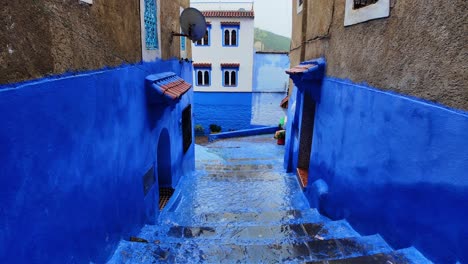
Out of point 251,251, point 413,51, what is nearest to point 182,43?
point 251,251

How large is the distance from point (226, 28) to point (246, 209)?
18.7 m

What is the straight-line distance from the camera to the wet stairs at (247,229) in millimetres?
4164

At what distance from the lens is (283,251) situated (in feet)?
14.5

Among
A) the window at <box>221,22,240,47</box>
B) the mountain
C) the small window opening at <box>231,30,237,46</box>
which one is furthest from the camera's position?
the mountain

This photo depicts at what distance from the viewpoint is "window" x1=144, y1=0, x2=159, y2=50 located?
20.3ft

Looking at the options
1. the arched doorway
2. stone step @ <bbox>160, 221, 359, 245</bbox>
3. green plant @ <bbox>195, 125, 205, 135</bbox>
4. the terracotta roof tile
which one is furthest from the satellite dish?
green plant @ <bbox>195, 125, 205, 135</bbox>

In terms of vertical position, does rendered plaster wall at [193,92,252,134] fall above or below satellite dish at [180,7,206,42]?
below

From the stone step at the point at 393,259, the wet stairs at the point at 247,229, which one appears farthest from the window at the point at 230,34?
the stone step at the point at 393,259

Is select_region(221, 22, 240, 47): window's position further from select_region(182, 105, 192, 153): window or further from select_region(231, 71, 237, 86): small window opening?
select_region(182, 105, 192, 153): window

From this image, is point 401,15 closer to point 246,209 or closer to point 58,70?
point 58,70

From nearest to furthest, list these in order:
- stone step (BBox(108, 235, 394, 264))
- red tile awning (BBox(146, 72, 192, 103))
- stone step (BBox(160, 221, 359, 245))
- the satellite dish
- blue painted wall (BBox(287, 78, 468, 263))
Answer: blue painted wall (BBox(287, 78, 468, 263))
stone step (BBox(108, 235, 394, 264))
stone step (BBox(160, 221, 359, 245))
red tile awning (BBox(146, 72, 192, 103))
the satellite dish

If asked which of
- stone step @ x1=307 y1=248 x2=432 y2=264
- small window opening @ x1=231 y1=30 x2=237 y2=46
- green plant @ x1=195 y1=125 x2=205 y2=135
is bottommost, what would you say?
green plant @ x1=195 y1=125 x2=205 y2=135

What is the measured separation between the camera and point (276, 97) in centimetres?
2570

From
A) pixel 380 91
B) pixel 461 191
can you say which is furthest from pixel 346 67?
pixel 461 191
